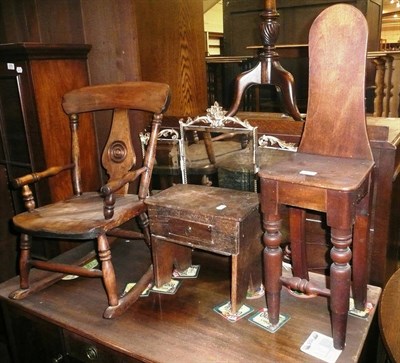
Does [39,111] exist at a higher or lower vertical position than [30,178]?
higher

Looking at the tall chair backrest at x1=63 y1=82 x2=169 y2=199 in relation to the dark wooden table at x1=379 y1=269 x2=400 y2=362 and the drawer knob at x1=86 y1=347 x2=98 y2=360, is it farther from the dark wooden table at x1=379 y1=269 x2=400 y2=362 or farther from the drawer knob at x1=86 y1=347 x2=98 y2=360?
the dark wooden table at x1=379 y1=269 x2=400 y2=362

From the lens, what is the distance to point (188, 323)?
151 cm

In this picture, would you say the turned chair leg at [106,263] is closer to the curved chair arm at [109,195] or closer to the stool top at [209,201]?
the curved chair arm at [109,195]

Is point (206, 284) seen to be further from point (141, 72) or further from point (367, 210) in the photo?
point (141, 72)

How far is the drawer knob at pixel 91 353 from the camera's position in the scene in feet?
4.93

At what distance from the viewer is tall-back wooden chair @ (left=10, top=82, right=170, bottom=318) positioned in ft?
5.02

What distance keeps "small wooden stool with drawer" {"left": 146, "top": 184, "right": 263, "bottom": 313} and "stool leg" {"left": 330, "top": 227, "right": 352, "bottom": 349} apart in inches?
13.4

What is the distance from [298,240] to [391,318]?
1.45ft

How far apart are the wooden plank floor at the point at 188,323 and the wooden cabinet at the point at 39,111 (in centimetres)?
62

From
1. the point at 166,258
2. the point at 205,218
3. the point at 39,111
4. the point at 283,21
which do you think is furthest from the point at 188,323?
the point at 283,21

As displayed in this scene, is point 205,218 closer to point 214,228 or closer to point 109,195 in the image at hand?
point 214,228

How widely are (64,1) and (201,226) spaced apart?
1.59 m

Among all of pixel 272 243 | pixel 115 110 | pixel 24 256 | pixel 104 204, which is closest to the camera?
pixel 272 243

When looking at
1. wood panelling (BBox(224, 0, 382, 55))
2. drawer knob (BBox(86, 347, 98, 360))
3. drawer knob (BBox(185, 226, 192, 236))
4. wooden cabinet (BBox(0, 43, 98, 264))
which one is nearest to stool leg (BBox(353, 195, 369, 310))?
drawer knob (BBox(185, 226, 192, 236))
